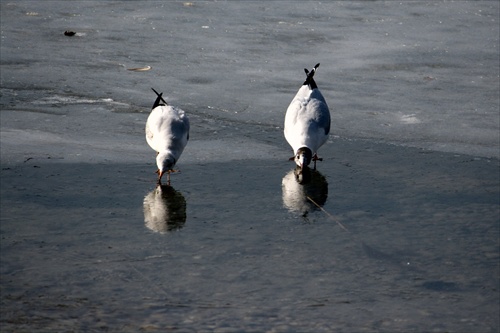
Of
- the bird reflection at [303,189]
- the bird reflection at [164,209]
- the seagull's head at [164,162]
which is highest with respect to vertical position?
the seagull's head at [164,162]

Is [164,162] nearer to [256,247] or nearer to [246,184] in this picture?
[246,184]

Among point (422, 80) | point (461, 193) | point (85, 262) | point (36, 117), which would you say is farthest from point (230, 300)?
point (422, 80)

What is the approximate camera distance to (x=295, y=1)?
48.5 feet

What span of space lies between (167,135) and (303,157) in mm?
1152

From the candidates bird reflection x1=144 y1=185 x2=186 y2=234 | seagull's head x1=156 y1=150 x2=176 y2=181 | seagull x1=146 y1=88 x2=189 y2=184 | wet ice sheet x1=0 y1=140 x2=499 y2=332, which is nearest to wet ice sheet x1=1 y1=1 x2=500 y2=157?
seagull x1=146 y1=88 x2=189 y2=184

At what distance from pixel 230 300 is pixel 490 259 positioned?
1845 mm

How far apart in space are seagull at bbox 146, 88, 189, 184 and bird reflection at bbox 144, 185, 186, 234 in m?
0.21

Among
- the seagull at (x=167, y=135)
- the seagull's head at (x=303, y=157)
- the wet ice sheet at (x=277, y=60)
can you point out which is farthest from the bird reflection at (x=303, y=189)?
the wet ice sheet at (x=277, y=60)

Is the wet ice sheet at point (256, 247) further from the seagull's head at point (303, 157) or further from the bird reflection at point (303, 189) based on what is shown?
the seagull's head at point (303, 157)

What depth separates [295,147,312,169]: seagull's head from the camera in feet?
24.1

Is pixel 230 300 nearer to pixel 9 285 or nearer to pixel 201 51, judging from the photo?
pixel 9 285

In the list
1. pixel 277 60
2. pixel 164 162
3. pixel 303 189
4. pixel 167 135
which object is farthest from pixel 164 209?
pixel 277 60

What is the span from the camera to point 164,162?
7.14m

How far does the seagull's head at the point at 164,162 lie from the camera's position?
23.4ft
